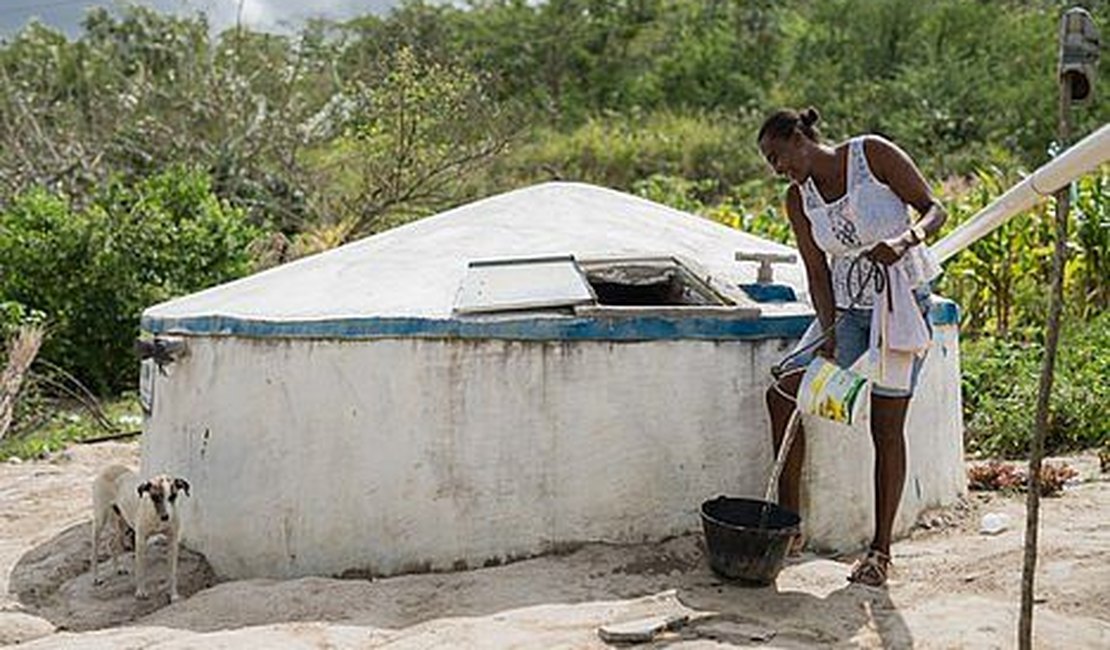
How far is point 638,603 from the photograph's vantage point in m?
4.70

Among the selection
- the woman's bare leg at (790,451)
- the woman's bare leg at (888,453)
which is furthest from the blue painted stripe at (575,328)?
the woman's bare leg at (888,453)

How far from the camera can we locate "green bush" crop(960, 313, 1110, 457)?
7.68 metres

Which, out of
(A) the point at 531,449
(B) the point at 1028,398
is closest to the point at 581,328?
(A) the point at 531,449

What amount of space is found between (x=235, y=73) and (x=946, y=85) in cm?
1367

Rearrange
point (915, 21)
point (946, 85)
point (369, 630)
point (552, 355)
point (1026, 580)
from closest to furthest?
1. point (1026, 580)
2. point (369, 630)
3. point (552, 355)
4. point (946, 85)
5. point (915, 21)

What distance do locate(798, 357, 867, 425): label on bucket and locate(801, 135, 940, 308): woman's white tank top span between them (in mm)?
308

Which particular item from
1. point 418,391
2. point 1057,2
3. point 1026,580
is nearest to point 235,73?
point 418,391

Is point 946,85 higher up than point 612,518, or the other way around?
→ point 946,85

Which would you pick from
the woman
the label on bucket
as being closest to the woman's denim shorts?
the woman

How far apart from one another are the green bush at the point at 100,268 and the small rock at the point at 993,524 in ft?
27.7

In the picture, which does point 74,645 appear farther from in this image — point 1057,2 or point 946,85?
point 1057,2

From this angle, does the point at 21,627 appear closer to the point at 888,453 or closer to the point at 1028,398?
the point at 888,453

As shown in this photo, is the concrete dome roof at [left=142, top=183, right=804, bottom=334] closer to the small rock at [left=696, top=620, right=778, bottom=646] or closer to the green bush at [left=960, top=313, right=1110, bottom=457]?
the small rock at [left=696, top=620, right=778, bottom=646]

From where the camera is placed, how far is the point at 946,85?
958 inches
